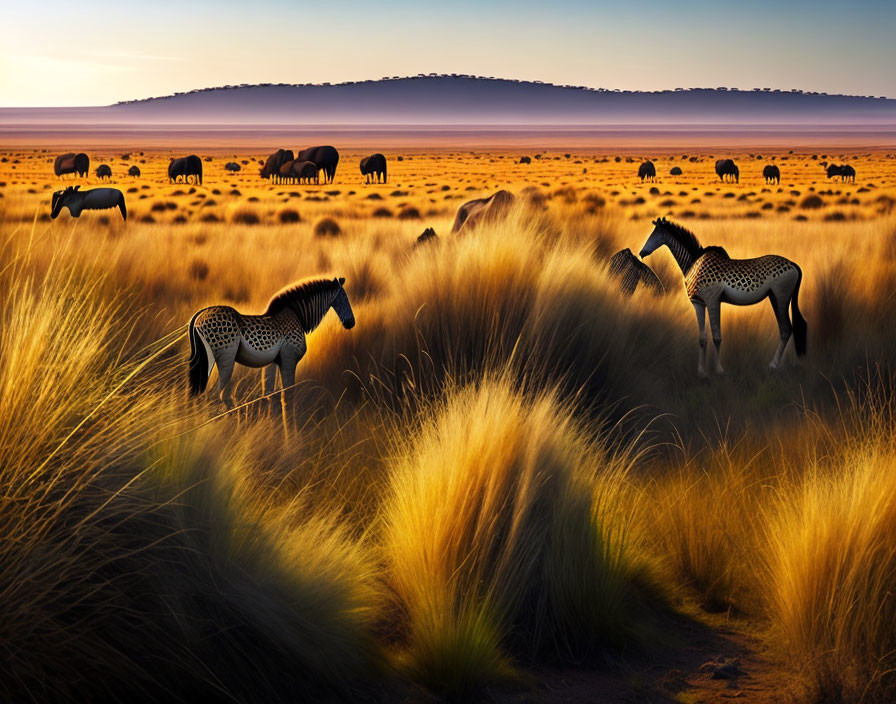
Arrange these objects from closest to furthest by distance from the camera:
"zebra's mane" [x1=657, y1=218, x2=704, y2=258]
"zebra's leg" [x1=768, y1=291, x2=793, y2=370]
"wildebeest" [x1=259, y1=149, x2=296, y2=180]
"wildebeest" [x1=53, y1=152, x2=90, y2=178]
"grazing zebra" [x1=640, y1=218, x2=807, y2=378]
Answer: "grazing zebra" [x1=640, y1=218, x2=807, y2=378]
"zebra's leg" [x1=768, y1=291, x2=793, y2=370]
"zebra's mane" [x1=657, y1=218, x2=704, y2=258]
"wildebeest" [x1=53, y1=152, x2=90, y2=178]
"wildebeest" [x1=259, y1=149, x2=296, y2=180]

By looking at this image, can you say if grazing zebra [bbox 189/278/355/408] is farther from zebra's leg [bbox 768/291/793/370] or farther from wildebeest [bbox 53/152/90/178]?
wildebeest [bbox 53/152/90/178]

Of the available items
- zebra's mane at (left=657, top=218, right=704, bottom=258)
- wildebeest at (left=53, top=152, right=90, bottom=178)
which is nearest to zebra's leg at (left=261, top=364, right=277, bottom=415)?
zebra's mane at (left=657, top=218, right=704, bottom=258)

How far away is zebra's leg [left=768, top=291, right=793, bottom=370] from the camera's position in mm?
7898

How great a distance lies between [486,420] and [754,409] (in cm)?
360

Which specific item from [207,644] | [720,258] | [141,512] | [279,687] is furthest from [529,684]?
[720,258]

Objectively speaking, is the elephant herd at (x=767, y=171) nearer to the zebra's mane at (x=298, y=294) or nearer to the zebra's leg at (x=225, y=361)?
the zebra's mane at (x=298, y=294)

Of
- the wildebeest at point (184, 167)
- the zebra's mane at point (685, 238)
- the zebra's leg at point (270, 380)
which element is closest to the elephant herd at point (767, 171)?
the wildebeest at point (184, 167)

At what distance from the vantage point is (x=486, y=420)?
4.41 metres

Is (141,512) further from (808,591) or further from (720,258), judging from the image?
(720,258)

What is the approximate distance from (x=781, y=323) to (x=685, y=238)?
1029mm

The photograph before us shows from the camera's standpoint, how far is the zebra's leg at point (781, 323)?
790 cm

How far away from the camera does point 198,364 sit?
5.34 m

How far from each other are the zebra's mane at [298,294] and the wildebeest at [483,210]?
5.97 meters

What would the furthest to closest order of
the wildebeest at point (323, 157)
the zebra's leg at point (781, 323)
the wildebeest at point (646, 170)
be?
the wildebeest at point (323, 157) → the wildebeest at point (646, 170) → the zebra's leg at point (781, 323)
